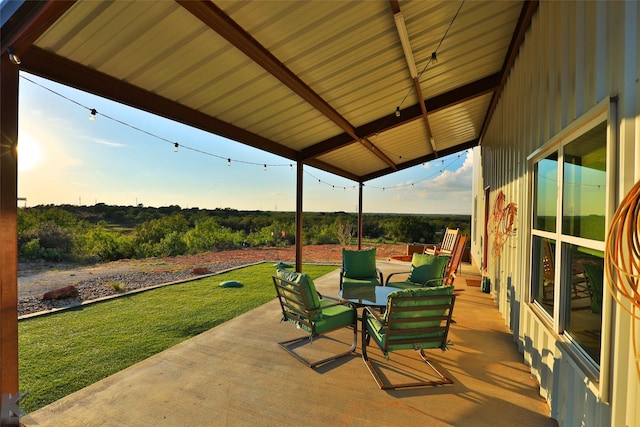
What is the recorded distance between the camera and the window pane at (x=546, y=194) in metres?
2.39

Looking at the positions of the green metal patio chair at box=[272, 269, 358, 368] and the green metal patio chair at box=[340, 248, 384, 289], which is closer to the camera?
the green metal patio chair at box=[272, 269, 358, 368]

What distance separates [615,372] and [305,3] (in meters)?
2.95

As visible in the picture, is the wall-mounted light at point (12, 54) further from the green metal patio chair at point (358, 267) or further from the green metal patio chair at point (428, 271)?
the green metal patio chair at point (428, 271)

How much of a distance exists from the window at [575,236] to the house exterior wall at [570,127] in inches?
4.7

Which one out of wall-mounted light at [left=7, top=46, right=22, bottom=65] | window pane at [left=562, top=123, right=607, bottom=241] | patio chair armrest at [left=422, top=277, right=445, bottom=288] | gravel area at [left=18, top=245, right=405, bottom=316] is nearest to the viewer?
window pane at [left=562, top=123, right=607, bottom=241]

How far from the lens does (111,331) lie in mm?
3809

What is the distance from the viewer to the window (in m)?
1.66

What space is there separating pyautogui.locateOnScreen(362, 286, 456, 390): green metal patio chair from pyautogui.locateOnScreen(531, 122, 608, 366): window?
770mm

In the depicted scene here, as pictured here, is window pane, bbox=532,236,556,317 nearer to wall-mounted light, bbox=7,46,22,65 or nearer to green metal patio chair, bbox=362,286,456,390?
green metal patio chair, bbox=362,286,456,390

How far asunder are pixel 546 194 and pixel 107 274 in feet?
31.7

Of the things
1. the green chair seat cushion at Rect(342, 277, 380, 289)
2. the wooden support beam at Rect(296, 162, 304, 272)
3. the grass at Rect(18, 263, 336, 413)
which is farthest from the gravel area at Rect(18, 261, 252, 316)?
the green chair seat cushion at Rect(342, 277, 380, 289)

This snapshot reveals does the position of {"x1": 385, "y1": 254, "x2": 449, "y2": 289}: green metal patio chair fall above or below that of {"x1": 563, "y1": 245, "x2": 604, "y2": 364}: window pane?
below

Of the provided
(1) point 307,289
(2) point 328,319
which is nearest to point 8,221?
(1) point 307,289

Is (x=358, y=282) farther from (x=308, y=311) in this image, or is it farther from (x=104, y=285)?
(x=104, y=285)
